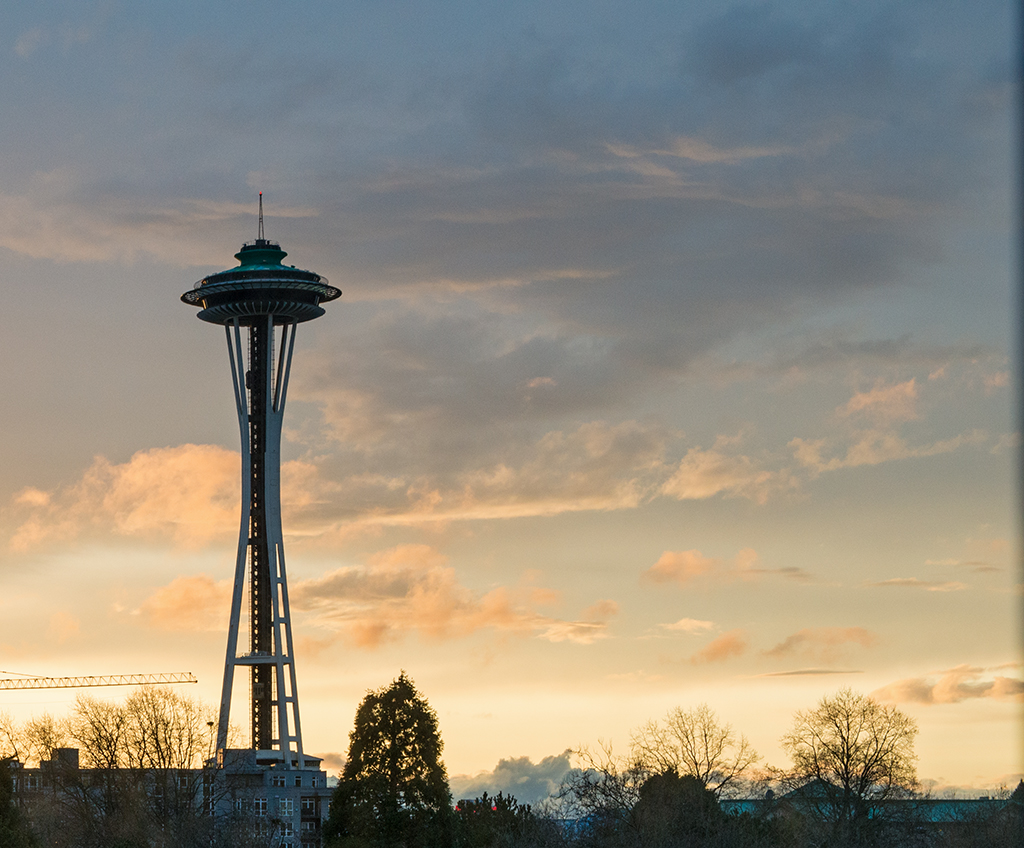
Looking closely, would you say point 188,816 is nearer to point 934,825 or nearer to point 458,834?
point 458,834

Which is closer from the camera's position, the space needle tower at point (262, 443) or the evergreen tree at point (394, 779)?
the evergreen tree at point (394, 779)

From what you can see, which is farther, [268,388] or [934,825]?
[268,388]

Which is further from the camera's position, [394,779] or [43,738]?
[43,738]

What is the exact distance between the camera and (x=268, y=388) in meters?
188

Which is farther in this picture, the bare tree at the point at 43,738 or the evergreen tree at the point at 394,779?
the bare tree at the point at 43,738

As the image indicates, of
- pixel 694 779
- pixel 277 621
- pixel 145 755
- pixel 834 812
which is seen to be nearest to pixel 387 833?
pixel 694 779

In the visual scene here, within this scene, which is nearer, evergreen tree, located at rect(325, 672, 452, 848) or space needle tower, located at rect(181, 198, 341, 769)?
evergreen tree, located at rect(325, 672, 452, 848)

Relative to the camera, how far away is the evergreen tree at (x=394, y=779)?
101 m

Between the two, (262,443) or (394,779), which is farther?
(262,443)

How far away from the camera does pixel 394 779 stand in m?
103

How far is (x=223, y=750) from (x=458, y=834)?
6891 cm

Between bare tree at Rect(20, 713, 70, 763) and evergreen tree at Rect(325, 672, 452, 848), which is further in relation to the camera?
bare tree at Rect(20, 713, 70, 763)

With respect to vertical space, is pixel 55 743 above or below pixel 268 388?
below

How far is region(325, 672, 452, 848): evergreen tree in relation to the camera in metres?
101
